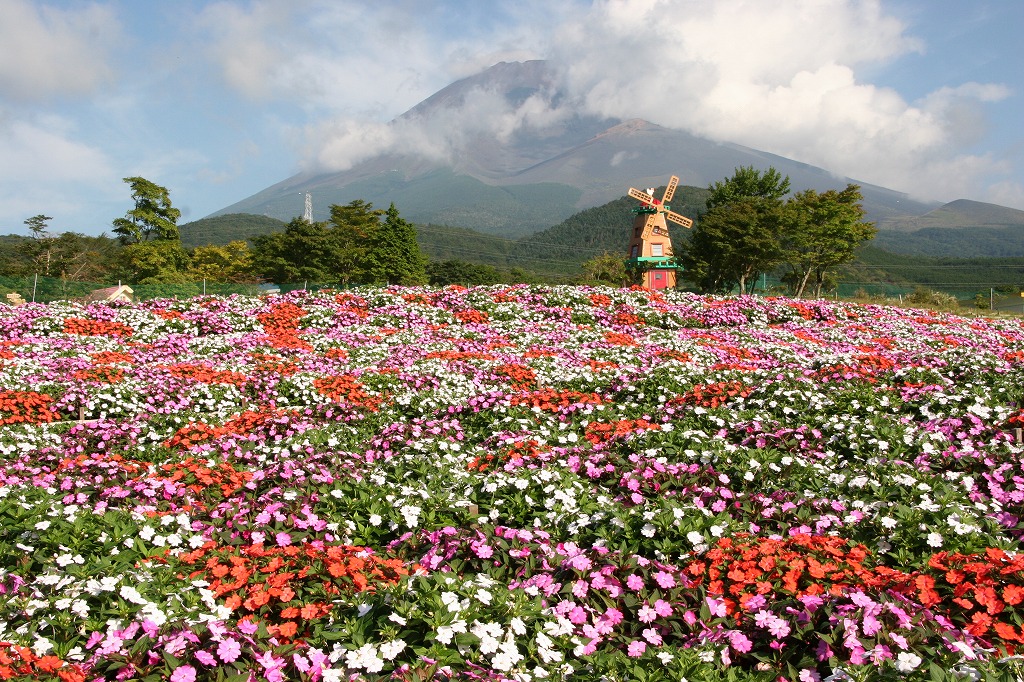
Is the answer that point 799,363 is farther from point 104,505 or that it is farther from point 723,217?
point 723,217

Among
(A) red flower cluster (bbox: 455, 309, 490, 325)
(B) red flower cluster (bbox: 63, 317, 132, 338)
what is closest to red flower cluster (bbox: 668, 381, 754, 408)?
(A) red flower cluster (bbox: 455, 309, 490, 325)

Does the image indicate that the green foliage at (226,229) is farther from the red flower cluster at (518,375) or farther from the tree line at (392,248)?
the red flower cluster at (518,375)

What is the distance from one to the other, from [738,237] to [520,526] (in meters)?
44.1

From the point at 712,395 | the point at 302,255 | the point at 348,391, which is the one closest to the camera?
the point at 712,395

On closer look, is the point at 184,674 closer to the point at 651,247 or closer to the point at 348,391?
the point at 348,391

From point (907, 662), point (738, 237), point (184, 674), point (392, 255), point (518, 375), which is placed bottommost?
point (184, 674)

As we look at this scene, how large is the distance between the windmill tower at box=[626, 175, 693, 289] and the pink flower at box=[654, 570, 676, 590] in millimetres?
56973

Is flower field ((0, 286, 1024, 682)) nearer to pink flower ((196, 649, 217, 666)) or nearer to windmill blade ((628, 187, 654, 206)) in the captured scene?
pink flower ((196, 649, 217, 666))

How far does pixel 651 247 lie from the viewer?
2394 inches

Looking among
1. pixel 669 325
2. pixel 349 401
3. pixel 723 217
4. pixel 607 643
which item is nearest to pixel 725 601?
pixel 607 643

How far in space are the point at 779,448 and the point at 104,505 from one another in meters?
6.69

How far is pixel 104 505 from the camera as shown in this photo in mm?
5113

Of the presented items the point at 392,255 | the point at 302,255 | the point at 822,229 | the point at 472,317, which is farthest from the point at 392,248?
the point at 472,317

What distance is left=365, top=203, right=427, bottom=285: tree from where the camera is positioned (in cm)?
5994
